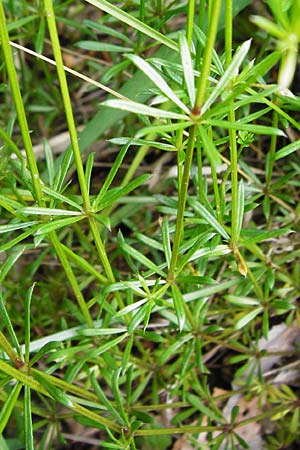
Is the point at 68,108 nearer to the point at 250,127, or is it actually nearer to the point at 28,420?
the point at 250,127

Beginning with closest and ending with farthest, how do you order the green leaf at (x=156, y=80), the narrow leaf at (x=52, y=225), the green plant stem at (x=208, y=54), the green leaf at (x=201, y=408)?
the green plant stem at (x=208, y=54)
the green leaf at (x=156, y=80)
the narrow leaf at (x=52, y=225)
the green leaf at (x=201, y=408)

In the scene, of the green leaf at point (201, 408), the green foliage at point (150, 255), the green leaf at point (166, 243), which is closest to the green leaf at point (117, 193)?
the green foliage at point (150, 255)

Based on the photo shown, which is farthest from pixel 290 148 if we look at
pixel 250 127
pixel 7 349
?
pixel 7 349

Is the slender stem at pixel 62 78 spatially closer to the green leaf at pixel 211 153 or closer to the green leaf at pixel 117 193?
the green leaf at pixel 117 193

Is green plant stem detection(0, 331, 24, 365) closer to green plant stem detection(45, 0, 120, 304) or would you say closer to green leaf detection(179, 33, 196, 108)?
green plant stem detection(45, 0, 120, 304)

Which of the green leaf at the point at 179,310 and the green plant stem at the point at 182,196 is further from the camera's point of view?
the green leaf at the point at 179,310

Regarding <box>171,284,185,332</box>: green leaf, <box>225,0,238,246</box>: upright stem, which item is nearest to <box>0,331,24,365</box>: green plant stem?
<box>171,284,185,332</box>: green leaf

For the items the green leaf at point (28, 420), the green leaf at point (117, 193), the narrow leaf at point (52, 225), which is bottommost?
the green leaf at point (28, 420)
